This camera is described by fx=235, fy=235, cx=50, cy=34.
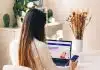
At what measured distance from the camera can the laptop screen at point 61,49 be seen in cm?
256

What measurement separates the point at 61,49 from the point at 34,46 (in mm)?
720

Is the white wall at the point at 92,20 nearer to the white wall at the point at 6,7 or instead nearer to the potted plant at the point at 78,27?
the potted plant at the point at 78,27

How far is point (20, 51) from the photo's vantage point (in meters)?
1.98

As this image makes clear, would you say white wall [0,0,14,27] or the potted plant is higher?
white wall [0,0,14,27]

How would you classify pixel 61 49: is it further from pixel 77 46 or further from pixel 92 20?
pixel 92 20

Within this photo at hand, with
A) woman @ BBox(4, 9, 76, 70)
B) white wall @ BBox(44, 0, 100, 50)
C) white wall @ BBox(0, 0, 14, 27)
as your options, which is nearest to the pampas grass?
white wall @ BBox(44, 0, 100, 50)

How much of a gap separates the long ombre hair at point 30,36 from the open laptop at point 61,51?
596 millimetres

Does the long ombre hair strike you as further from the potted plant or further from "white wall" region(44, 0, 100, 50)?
Result: "white wall" region(44, 0, 100, 50)

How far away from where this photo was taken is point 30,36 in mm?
1953

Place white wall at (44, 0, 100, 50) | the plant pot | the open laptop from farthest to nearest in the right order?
the plant pot, white wall at (44, 0, 100, 50), the open laptop

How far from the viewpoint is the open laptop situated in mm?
2539

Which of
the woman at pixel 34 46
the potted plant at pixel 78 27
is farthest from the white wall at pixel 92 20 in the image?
the woman at pixel 34 46

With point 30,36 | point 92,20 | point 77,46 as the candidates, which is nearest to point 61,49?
point 77,46

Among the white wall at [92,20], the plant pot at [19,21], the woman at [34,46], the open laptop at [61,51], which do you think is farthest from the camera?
the plant pot at [19,21]
